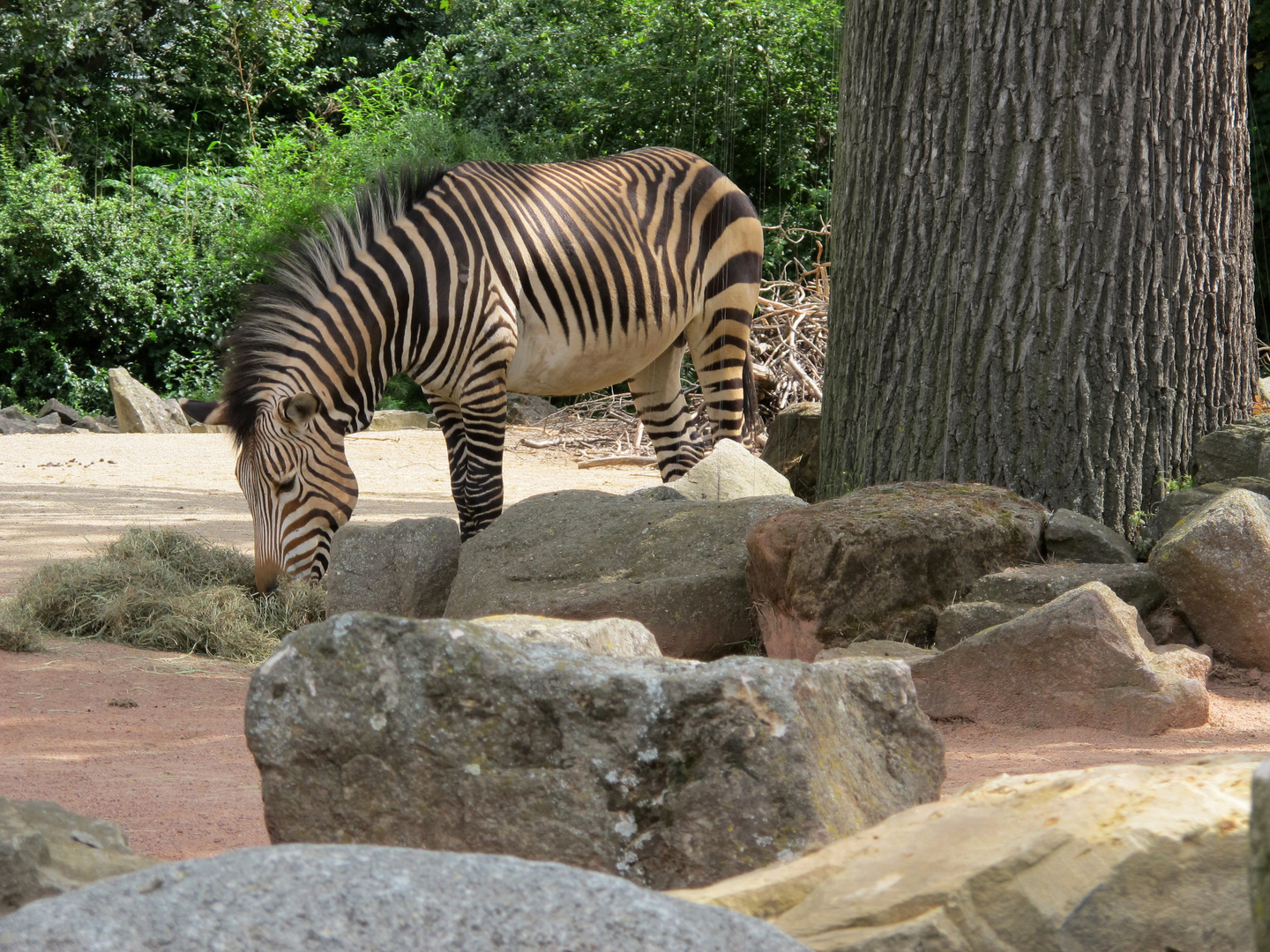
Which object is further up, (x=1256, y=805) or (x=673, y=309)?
(x=673, y=309)

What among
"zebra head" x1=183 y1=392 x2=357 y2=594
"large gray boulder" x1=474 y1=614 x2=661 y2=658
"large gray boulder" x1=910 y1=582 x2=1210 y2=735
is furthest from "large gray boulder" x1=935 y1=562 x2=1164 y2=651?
"zebra head" x1=183 y1=392 x2=357 y2=594

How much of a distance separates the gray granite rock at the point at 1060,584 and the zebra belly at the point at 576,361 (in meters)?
3.43

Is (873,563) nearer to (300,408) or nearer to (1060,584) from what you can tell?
(1060,584)

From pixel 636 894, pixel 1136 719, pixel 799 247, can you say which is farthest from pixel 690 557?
pixel 799 247

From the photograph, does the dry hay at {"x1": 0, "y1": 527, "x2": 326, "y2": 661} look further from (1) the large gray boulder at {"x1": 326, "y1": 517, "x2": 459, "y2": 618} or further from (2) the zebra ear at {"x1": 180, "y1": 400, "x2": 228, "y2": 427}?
(2) the zebra ear at {"x1": 180, "y1": 400, "x2": 228, "y2": 427}

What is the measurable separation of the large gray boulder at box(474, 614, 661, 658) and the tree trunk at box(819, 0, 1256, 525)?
2576 millimetres

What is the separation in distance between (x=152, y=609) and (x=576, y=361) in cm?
284

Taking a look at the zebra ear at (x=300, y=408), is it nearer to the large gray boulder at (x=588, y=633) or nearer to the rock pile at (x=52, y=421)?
the large gray boulder at (x=588, y=633)

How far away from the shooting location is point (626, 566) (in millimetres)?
4848

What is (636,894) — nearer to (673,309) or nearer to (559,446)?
(673,309)

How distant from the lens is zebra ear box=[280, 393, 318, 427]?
580 cm

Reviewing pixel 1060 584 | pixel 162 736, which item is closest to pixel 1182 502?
pixel 1060 584

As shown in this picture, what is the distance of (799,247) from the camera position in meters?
16.5

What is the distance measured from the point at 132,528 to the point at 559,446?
726 centimetres
